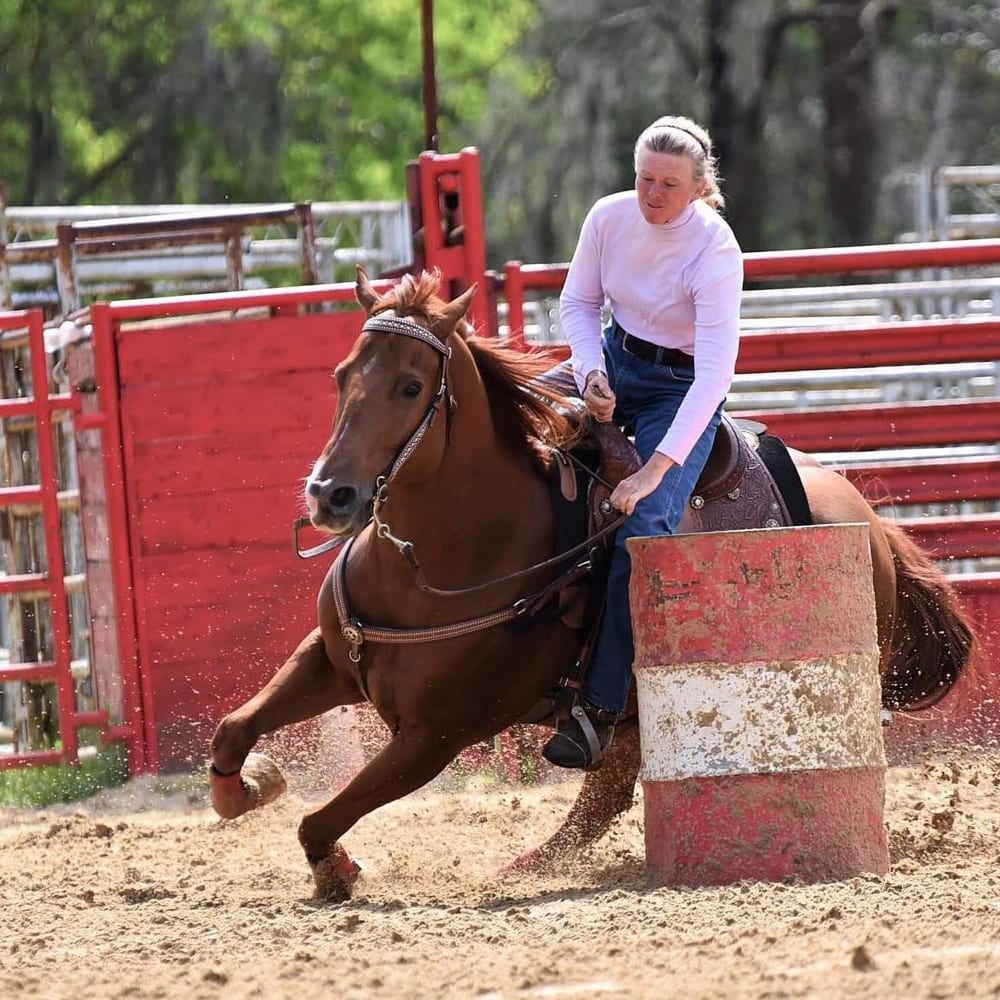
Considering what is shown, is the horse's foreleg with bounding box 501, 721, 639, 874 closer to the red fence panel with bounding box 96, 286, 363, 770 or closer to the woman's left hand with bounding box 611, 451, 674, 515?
the woman's left hand with bounding box 611, 451, 674, 515

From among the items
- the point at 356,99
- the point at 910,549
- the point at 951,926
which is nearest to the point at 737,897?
the point at 951,926

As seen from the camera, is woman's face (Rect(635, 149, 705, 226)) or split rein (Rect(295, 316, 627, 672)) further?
woman's face (Rect(635, 149, 705, 226))

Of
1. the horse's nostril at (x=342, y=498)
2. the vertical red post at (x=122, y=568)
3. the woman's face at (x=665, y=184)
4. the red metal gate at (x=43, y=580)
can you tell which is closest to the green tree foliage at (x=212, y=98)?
the red metal gate at (x=43, y=580)

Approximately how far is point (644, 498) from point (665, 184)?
872mm

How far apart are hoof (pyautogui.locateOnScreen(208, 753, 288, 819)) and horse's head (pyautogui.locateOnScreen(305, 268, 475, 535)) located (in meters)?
0.99

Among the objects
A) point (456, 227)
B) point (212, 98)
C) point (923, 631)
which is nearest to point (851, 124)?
point (212, 98)

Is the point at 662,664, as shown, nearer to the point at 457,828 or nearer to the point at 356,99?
the point at 457,828

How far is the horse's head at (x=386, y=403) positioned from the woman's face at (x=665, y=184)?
60cm

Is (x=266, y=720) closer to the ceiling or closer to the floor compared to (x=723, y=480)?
closer to the floor

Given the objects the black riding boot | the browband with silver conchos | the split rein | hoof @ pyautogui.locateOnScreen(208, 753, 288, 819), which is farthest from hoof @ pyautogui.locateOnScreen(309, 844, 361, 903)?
the browband with silver conchos

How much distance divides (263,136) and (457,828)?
660 inches

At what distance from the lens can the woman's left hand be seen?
16.5 feet

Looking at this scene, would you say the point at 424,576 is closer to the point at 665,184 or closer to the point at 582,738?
the point at 582,738

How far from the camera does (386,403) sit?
4.77 meters
